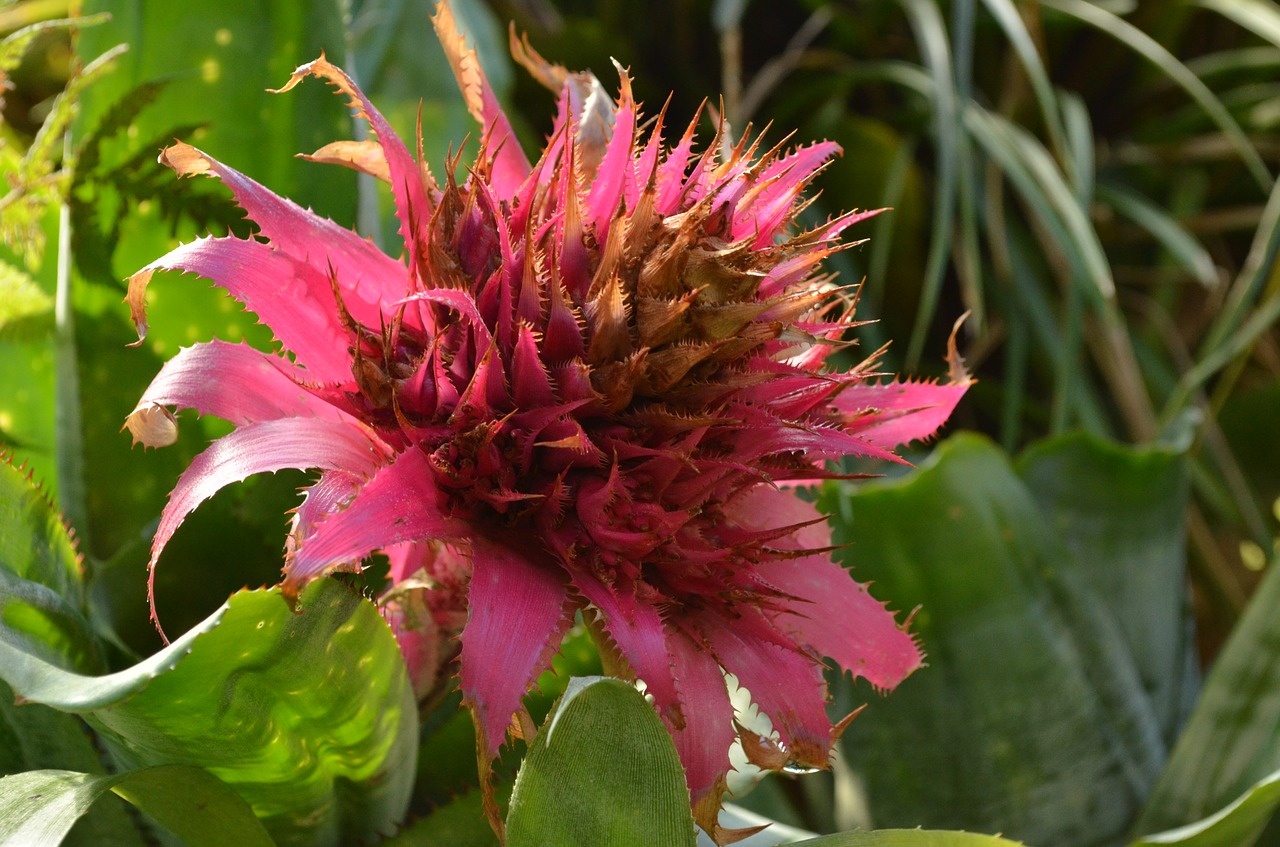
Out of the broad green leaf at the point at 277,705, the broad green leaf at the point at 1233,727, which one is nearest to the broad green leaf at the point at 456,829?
the broad green leaf at the point at 277,705

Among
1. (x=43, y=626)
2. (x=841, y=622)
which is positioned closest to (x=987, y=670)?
(x=841, y=622)

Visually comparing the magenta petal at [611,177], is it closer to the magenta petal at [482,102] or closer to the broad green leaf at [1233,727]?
the magenta petal at [482,102]

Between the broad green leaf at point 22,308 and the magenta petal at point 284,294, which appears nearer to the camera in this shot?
the magenta petal at point 284,294

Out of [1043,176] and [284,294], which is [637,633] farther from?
[1043,176]

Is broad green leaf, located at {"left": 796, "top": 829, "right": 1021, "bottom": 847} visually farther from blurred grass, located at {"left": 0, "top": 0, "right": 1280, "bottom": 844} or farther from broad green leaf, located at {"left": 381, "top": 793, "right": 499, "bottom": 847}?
blurred grass, located at {"left": 0, "top": 0, "right": 1280, "bottom": 844}

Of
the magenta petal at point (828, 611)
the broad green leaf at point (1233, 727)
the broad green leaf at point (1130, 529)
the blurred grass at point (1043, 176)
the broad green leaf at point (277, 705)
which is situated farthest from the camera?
the blurred grass at point (1043, 176)

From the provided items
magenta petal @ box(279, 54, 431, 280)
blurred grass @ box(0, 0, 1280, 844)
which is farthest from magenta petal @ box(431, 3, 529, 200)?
blurred grass @ box(0, 0, 1280, 844)

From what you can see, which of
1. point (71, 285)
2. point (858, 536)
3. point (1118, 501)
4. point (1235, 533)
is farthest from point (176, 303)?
point (1235, 533)
